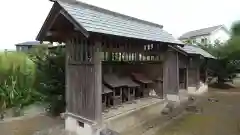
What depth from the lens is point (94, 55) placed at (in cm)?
700

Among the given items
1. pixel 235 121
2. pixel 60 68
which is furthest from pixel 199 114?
pixel 60 68

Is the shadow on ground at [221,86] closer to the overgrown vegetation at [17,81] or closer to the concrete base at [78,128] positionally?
the overgrown vegetation at [17,81]

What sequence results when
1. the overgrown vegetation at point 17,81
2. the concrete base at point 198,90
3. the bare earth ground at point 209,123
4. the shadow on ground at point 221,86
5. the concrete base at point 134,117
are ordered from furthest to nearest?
the shadow on ground at point 221,86
the concrete base at point 198,90
the overgrown vegetation at point 17,81
the bare earth ground at point 209,123
the concrete base at point 134,117

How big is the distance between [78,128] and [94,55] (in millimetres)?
2878

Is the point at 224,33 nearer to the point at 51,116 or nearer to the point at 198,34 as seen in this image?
the point at 198,34

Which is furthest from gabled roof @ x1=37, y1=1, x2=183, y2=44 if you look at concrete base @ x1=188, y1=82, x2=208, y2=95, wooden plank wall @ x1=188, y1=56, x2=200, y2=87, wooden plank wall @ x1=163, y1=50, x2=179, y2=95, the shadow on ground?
the shadow on ground

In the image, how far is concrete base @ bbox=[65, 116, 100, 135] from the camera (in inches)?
278

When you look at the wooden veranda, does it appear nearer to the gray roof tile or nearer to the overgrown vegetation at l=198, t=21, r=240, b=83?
the gray roof tile

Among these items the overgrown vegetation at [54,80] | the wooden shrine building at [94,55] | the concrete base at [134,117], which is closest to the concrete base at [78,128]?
the wooden shrine building at [94,55]

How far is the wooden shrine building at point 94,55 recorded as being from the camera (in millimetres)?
6996

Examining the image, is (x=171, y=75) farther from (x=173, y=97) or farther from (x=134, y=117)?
(x=134, y=117)

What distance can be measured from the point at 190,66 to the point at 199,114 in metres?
6.52

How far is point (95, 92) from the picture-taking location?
23.0 feet

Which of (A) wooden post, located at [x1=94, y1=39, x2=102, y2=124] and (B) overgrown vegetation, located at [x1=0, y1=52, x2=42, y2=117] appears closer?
(A) wooden post, located at [x1=94, y1=39, x2=102, y2=124]
